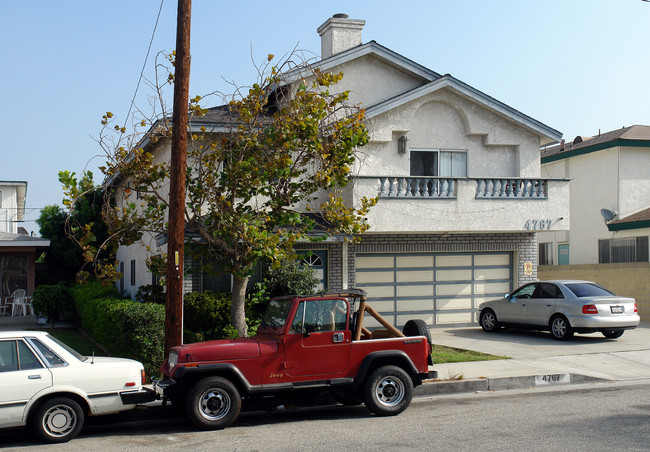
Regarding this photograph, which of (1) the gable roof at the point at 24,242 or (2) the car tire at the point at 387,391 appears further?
(1) the gable roof at the point at 24,242

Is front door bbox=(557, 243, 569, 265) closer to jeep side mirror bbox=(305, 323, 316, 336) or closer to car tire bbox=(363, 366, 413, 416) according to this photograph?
car tire bbox=(363, 366, 413, 416)

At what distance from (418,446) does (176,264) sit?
4.72 metres

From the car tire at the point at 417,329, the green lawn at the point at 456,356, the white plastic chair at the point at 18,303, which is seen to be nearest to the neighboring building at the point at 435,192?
the green lawn at the point at 456,356

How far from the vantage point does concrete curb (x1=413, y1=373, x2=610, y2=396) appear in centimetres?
1160

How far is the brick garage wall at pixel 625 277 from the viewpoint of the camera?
2206 centimetres

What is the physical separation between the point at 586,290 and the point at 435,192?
14.7 ft

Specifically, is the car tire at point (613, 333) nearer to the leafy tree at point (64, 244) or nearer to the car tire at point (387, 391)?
the car tire at point (387, 391)

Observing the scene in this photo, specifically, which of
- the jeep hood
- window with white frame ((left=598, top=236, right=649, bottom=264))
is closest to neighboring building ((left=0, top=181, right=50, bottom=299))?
the jeep hood

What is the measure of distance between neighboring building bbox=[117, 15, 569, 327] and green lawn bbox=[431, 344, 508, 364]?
3956 mm

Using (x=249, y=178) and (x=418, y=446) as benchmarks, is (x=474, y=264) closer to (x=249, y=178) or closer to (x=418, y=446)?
(x=249, y=178)

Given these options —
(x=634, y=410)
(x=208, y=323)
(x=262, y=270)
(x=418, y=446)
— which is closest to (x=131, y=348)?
(x=208, y=323)

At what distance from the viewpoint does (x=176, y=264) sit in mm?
10742

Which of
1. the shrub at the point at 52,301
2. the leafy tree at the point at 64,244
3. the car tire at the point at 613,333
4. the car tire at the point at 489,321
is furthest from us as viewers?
the leafy tree at the point at 64,244

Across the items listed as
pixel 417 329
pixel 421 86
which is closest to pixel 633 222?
pixel 421 86
